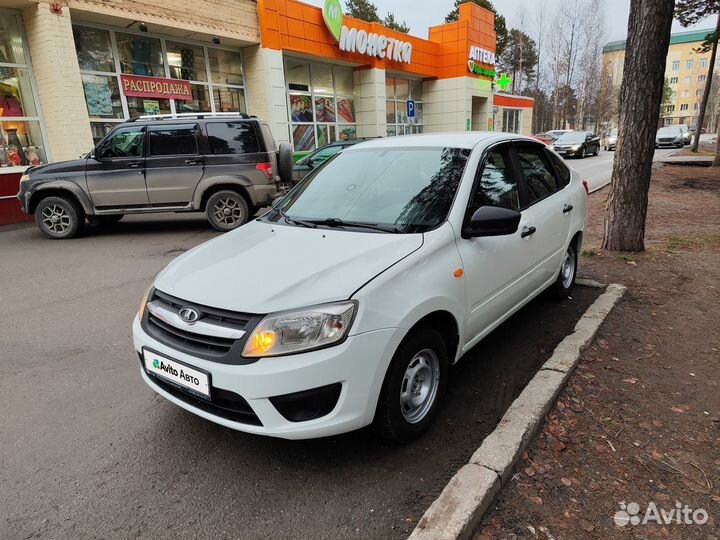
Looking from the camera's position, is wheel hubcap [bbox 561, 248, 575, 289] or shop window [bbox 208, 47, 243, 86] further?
shop window [bbox 208, 47, 243, 86]

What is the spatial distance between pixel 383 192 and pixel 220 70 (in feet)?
47.7

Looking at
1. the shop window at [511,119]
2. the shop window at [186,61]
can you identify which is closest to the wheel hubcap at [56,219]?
the shop window at [186,61]

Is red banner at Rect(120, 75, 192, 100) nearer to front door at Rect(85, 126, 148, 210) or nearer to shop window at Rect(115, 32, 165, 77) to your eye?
shop window at Rect(115, 32, 165, 77)

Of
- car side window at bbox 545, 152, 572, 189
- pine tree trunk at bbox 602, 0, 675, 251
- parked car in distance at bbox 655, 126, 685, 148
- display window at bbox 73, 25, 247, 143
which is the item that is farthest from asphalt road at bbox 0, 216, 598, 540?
parked car in distance at bbox 655, 126, 685, 148

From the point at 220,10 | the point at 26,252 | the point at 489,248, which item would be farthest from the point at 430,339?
the point at 220,10

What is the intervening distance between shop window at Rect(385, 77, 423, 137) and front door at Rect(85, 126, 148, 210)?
1575cm

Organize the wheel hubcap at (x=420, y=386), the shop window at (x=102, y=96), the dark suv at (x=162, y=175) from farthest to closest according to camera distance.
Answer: the shop window at (x=102, y=96)
the dark suv at (x=162, y=175)
the wheel hubcap at (x=420, y=386)

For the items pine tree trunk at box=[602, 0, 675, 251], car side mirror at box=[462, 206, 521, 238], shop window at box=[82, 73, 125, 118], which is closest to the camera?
car side mirror at box=[462, 206, 521, 238]

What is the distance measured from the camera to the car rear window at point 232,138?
357 inches

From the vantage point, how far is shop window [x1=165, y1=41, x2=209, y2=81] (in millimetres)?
14468

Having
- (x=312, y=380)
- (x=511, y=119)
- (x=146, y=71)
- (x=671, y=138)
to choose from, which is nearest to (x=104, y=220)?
(x=146, y=71)

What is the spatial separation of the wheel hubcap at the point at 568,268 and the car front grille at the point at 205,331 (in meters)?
3.66

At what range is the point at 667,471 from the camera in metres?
2.53

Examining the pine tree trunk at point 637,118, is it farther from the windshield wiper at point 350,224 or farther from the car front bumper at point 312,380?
the car front bumper at point 312,380
